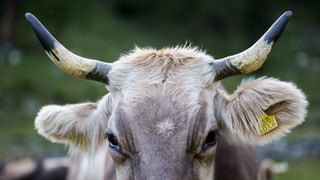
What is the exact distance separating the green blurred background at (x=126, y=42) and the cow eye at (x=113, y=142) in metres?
13.3

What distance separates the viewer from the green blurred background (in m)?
23.0

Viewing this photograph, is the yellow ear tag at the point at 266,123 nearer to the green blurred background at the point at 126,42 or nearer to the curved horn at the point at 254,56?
the curved horn at the point at 254,56

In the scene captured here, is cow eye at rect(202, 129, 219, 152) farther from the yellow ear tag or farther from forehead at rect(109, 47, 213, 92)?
the yellow ear tag

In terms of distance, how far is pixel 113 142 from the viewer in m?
6.05

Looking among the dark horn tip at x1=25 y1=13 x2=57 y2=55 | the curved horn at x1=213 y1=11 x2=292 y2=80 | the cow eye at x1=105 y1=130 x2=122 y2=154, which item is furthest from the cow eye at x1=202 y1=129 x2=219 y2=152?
the dark horn tip at x1=25 y1=13 x2=57 y2=55

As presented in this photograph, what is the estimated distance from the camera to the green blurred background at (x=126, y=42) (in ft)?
75.5

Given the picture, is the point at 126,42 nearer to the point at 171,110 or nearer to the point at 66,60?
the point at 66,60

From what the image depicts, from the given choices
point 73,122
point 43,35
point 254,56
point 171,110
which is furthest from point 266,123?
point 43,35

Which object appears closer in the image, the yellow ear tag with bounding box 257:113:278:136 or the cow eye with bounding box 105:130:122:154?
the cow eye with bounding box 105:130:122:154

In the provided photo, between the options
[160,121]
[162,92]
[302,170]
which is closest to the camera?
[160,121]

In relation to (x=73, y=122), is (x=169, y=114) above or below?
below

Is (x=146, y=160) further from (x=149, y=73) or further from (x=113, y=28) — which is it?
(x=113, y=28)

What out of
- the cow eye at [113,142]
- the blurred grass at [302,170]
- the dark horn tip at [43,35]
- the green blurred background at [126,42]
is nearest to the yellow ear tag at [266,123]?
the cow eye at [113,142]

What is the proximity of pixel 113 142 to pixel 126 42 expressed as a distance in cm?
2903
